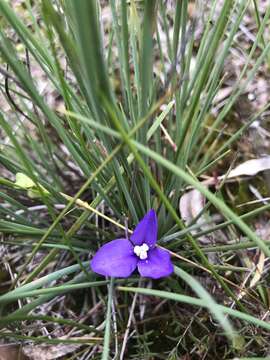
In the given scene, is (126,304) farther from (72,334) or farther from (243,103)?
(243,103)

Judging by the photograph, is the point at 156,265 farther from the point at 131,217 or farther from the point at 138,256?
the point at 131,217

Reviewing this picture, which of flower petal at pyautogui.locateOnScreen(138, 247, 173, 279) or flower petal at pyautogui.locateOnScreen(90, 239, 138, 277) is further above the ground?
flower petal at pyautogui.locateOnScreen(90, 239, 138, 277)

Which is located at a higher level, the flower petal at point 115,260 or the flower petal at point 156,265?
the flower petal at point 115,260

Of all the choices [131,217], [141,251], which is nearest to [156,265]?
[141,251]
